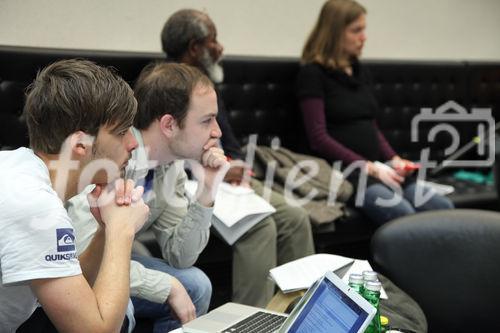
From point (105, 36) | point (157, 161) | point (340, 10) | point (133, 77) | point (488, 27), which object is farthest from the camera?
point (488, 27)

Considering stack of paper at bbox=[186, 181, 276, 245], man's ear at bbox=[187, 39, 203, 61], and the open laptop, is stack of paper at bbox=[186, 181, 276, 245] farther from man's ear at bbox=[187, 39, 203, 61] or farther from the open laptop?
the open laptop

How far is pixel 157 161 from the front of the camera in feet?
6.72

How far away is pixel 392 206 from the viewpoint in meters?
3.08

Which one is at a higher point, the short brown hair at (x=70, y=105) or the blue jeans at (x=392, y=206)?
the short brown hair at (x=70, y=105)

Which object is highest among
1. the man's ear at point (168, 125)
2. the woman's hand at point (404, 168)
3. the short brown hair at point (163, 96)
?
the short brown hair at point (163, 96)

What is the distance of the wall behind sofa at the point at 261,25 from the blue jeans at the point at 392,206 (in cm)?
112

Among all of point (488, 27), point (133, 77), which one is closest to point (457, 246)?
point (133, 77)

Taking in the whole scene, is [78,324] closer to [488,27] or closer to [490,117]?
[490,117]

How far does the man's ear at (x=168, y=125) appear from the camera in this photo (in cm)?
201

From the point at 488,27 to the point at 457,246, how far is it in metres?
3.31

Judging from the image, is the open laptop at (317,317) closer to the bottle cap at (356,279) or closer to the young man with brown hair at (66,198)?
the bottle cap at (356,279)

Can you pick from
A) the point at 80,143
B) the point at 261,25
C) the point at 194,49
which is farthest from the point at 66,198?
the point at 261,25
